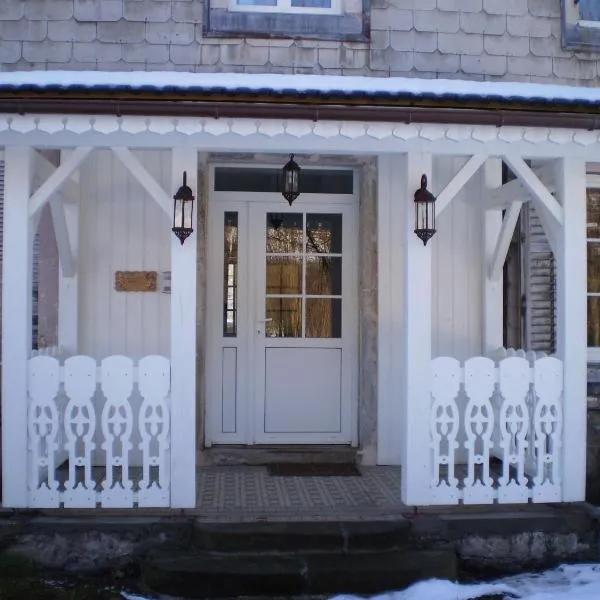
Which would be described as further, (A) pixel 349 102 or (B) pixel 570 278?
(B) pixel 570 278

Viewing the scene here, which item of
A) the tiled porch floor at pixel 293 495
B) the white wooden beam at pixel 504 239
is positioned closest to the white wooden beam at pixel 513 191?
the white wooden beam at pixel 504 239

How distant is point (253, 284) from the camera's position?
657cm

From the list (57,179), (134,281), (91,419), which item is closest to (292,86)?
(57,179)

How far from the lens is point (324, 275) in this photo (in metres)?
6.68

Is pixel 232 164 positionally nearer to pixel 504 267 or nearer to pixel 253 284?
pixel 253 284

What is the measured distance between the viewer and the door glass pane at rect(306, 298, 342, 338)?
6.66 m

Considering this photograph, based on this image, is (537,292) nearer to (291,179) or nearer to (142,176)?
(291,179)

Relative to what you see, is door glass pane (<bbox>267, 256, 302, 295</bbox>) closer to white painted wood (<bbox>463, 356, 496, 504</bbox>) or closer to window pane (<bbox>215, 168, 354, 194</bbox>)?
window pane (<bbox>215, 168, 354, 194</bbox>)

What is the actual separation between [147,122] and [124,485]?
2.38 metres

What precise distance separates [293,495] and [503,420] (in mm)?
1629

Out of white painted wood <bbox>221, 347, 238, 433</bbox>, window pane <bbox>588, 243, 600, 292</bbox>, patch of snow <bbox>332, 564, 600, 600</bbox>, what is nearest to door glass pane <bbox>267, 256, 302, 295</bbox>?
white painted wood <bbox>221, 347, 238, 433</bbox>

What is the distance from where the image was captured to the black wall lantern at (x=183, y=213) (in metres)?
4.82

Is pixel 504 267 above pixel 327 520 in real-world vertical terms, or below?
above

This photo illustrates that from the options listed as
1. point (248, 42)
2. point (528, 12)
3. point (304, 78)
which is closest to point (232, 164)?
point (248, 42)
